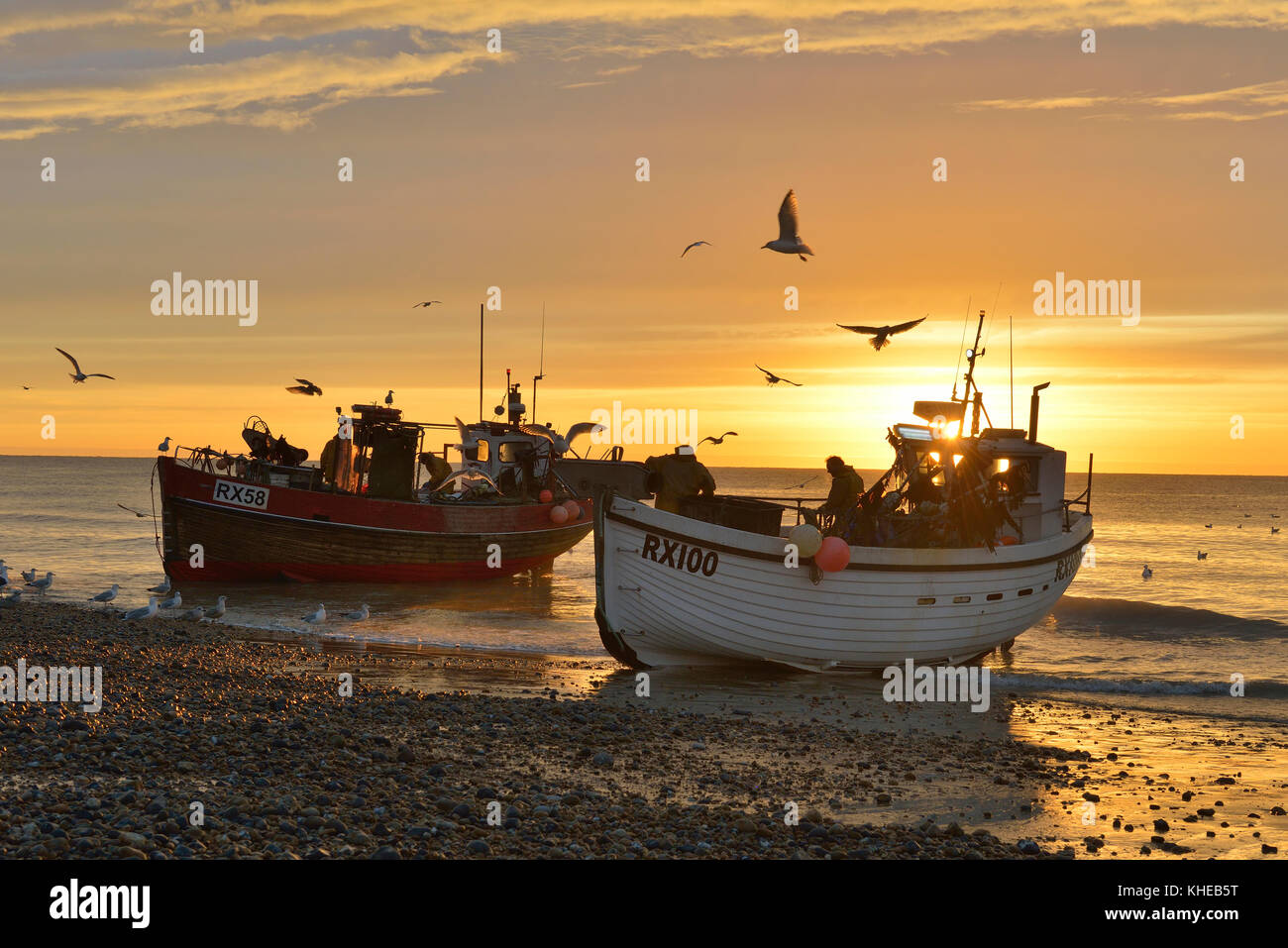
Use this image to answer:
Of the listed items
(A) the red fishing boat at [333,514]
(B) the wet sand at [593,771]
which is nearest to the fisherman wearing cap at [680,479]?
(B) the wet sand at [593,771]

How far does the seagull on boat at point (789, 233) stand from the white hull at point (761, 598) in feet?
14.9

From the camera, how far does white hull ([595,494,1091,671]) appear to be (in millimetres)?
15652

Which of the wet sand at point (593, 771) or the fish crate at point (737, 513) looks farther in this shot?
the fish crate at point (737, 513)

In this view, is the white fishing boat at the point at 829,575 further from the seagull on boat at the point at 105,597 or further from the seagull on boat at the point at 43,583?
the seagull on boat at the point at 43,583

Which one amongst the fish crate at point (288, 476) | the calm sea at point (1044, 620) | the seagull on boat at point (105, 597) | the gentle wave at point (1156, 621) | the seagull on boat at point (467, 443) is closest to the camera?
the calm sea at point (1044, 620)

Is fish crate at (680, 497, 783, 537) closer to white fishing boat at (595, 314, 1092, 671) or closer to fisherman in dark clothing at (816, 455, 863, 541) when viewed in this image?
white fishing boat at (595, 314, 1092, 671)

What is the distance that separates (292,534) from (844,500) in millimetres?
16005

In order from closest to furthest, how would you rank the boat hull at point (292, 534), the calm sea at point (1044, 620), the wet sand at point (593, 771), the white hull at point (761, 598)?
the wet sand at point (593, 771), the white hull at point (761, 598), the calm sea at point (1044, 620), the boat hull at point (292, 534)

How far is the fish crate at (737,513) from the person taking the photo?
52.5 feet

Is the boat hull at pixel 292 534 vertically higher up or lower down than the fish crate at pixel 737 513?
lower down

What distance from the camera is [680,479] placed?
54.2 ft

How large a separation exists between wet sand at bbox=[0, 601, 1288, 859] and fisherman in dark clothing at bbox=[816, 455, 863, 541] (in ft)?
7.33
